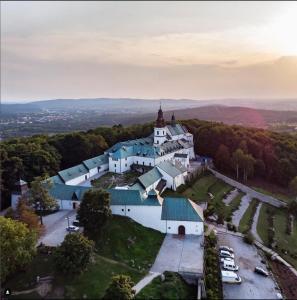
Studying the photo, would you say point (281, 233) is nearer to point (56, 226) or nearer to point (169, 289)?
point (169, 289)

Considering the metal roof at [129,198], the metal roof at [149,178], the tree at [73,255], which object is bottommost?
the tree at [73,255]

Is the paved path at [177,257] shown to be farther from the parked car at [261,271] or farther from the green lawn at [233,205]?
the green lawn at [233,205]

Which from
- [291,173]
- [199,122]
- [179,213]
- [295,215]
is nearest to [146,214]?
[179,213]

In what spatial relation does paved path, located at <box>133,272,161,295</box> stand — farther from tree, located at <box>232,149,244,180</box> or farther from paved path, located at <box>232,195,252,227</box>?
tree, located at <box>232,149,244,180</box>

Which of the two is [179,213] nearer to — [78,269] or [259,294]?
[259,294]

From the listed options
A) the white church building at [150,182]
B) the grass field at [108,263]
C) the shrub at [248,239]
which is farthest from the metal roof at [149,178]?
the shrub at [248,239]

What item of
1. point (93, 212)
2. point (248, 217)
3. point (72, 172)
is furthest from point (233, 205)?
point (93, 212)
